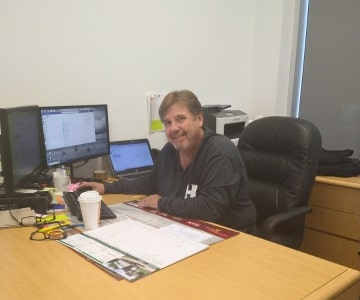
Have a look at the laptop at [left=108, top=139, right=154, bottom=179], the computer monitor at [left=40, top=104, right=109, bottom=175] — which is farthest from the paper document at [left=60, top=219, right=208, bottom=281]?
the laptop at [left=108, top=139, right=154, bottom=179]

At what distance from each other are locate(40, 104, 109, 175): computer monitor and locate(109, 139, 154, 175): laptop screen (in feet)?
0.43

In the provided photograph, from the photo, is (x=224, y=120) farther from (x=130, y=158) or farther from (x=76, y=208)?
(x=76, y=208)

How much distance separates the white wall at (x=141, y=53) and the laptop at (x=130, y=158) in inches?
3.2

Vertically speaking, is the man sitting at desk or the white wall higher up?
the white wall

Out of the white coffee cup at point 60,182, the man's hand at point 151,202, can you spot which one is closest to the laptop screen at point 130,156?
the white coffee cup at point 60,182

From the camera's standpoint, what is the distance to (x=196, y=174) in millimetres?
1746

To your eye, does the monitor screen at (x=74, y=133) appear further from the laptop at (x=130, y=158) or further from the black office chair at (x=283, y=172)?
the black office chair at (x=283, y=172)

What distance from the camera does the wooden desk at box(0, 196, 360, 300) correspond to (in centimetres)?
100

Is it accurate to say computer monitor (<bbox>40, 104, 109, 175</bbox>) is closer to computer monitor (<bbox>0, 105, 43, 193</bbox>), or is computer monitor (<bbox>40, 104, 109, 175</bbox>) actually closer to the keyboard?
computer monitor (<bbox>0, 105, 43, 193</bbox>)

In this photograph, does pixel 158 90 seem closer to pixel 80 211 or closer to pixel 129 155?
pixel 129 155

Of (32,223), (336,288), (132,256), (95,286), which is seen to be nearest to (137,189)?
(32,223)

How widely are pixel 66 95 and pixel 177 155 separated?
0.80 metres

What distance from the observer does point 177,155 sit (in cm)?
191

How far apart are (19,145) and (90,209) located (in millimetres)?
460
